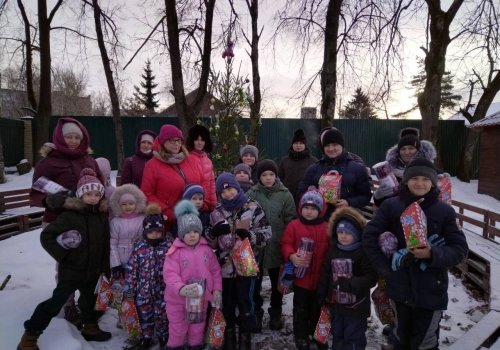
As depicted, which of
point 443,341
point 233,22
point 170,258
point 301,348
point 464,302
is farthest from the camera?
point 233,22

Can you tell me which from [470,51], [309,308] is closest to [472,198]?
[470,51]

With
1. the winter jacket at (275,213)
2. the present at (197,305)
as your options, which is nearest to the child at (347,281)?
the winter jacket at (275,213)

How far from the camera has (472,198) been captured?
42.9 ft

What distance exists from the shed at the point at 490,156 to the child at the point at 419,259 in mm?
12421

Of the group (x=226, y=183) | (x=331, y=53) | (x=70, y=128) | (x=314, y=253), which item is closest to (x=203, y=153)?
(x=226, y=183)

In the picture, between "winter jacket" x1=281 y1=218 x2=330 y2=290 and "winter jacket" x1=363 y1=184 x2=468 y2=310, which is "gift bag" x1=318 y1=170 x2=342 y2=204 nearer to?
"winter jacket" x1=281 y1=218 x2=330 y2=290

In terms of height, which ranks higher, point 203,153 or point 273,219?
point 203,153

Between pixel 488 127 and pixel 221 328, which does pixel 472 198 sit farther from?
pixel 221 328

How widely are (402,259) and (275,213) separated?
1.44m

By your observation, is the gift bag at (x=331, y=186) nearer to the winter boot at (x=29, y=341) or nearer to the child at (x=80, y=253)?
the child at (x=80, y=253)

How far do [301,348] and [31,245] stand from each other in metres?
5.31

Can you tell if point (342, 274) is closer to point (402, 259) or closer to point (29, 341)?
point (402, 259)

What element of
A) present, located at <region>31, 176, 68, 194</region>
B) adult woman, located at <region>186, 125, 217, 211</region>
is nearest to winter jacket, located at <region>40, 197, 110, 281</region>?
present, located at <region>31, 176, 68, 194</region>

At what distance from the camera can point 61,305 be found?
9.76 ft
